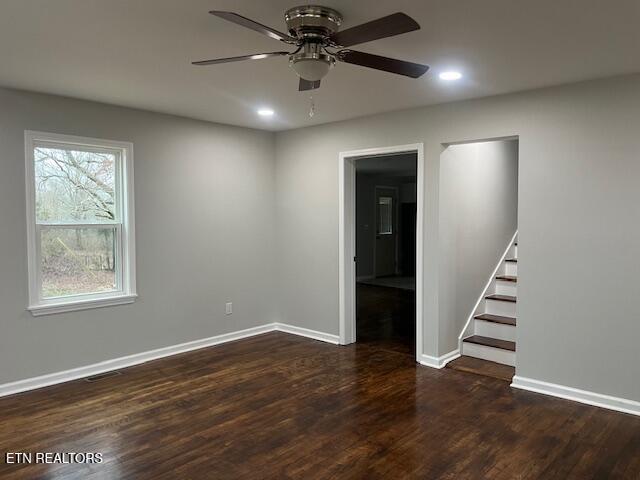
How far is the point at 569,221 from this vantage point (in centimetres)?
371

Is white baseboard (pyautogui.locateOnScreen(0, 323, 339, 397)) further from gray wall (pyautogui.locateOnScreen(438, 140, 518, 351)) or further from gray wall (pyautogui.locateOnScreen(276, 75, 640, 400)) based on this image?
gray wall (pyautogui.locateOnScreen(276, 75, 640, 400))

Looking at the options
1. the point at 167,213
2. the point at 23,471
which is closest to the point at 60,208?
the point at 167,213

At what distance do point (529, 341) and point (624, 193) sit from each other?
134cm

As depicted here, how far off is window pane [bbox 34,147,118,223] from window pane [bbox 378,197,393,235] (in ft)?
24.3

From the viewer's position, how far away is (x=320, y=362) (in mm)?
4648

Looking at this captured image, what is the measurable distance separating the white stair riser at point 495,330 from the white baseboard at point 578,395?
809 mm

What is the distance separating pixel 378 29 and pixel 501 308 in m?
3.88

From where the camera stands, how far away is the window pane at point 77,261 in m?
4.12

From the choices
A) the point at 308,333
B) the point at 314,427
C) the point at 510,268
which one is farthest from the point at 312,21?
the point at 510,268

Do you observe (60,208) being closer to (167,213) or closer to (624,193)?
(167,213)

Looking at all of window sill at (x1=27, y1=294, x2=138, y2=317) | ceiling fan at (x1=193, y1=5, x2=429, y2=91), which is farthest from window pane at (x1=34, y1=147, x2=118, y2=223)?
ceiling fan at (x1=193, y1=5, x2=429, y2=91)

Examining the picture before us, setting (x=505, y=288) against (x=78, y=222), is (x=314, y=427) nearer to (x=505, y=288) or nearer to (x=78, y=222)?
(x=78, y=222)

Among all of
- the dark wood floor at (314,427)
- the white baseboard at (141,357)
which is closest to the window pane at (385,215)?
the white baseboard at (141,357)

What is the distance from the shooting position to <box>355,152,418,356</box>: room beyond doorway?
839 cm
